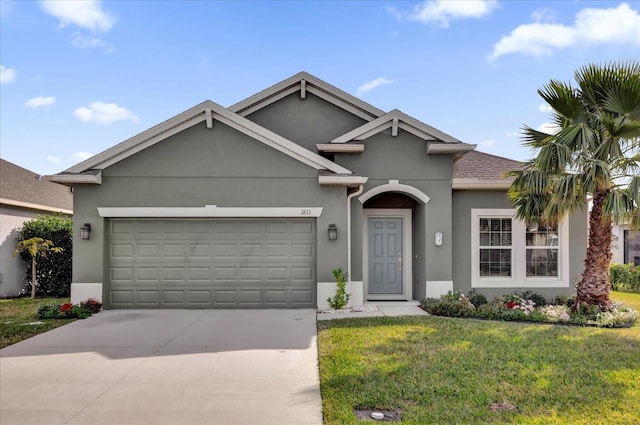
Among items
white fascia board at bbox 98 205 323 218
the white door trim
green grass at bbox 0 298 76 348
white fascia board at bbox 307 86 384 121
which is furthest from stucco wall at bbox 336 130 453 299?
green grass at bbox 0 298 76 348

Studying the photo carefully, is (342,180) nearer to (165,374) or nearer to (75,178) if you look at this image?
(165,374)

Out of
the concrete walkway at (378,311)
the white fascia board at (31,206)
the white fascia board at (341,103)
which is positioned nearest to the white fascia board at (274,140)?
the white fascia board at (341,103)

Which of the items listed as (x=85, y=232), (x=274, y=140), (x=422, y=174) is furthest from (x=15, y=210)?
(x=422, y=174)

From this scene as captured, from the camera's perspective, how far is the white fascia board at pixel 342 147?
1155 cm

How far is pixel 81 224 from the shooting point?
10.9 m

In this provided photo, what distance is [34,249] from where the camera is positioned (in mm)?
14016

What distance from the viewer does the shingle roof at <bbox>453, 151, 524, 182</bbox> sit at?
1242 cm

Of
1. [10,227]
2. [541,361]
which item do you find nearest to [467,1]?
[541,361]

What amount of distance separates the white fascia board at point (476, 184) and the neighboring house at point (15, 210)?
11635 millimetres

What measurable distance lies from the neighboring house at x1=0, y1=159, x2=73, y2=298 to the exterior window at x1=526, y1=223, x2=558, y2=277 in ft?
45.5

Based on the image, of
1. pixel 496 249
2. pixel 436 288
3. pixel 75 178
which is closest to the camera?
pixel 75 178

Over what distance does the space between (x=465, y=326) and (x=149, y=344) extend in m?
5.86

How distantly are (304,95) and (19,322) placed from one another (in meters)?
9.05

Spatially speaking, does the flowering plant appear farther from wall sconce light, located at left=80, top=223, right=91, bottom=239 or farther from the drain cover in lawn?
the drain cover in lawn
